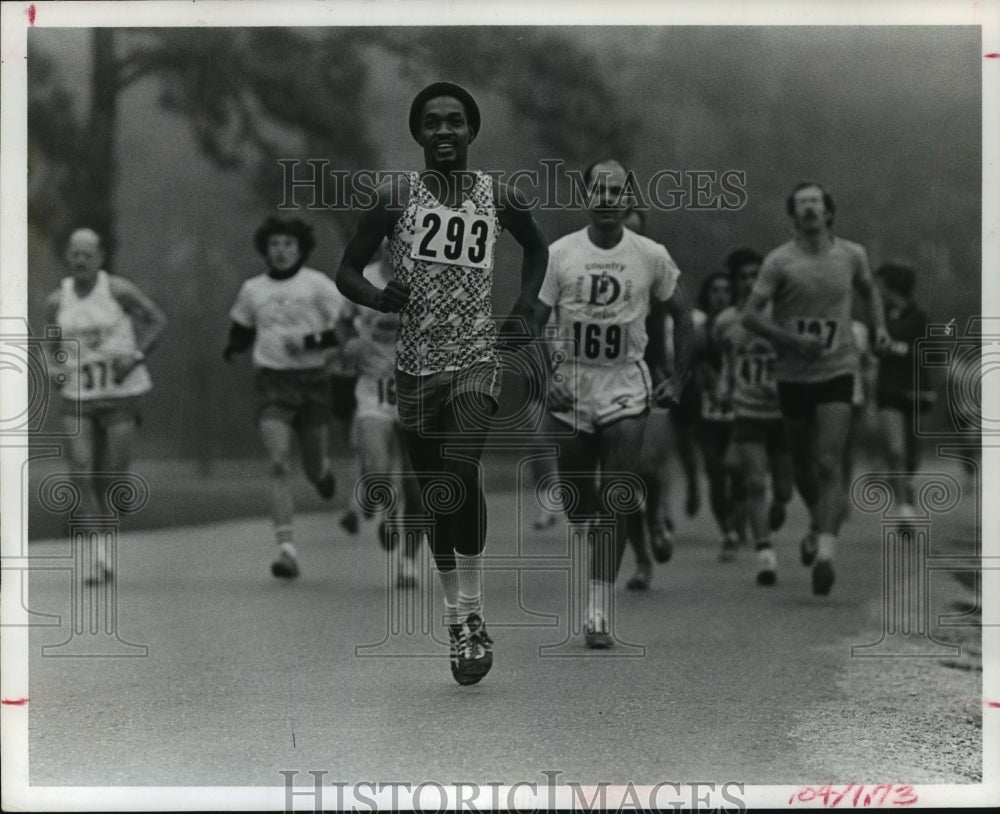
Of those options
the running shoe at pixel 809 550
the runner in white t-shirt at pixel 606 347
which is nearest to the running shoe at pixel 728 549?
the running shoe at pixel 809 550

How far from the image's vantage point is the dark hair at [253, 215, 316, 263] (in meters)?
9.12

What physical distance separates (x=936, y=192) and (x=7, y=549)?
13.3 ft

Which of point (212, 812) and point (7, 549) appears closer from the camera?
point (212, 812)

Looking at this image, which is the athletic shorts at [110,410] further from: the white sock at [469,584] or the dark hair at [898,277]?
the dark hair at [898,277]

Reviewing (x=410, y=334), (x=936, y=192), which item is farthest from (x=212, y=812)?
(x=936, y=192)

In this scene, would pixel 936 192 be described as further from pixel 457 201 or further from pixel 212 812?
pixel 212 812

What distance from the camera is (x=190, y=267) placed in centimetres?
1051

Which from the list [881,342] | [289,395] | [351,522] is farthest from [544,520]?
[881,342]

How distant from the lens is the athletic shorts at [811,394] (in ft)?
28.2

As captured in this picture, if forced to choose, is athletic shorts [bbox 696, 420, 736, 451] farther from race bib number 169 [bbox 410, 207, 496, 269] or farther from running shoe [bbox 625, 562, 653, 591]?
race bib number 169 [bbox 410, 207, 496, 269]

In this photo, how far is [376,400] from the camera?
30.1 ft

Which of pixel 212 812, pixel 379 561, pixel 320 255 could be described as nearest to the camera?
pixel 212 812

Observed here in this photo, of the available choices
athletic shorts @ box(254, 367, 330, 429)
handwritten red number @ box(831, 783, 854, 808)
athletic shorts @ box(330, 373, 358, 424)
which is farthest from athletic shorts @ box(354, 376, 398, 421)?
handwritten red number @ box(831, 783, 854, 808)

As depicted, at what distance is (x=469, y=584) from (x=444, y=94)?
65.9 inches
